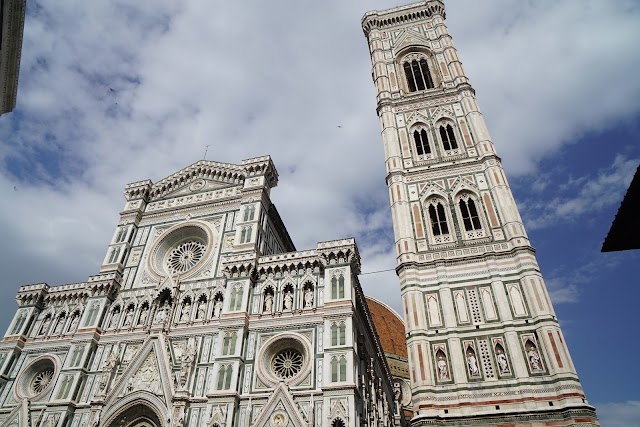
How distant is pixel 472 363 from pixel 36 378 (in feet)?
77.5

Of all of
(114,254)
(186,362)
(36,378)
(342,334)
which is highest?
(114,254)

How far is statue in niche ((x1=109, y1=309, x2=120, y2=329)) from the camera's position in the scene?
23938 millimetres

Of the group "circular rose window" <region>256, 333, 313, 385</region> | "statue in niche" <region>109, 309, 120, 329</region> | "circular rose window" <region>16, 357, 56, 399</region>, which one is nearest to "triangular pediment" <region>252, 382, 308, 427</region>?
"circular rose window" <region>256, 333, 313, 385</region>

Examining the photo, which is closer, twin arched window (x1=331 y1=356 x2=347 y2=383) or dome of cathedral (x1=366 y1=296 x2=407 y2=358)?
twin arched window (x1=331 y1=356 x2=347 y2=383)

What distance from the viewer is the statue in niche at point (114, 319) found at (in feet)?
78.5

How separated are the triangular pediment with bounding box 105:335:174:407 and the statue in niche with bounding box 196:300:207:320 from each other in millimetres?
2069

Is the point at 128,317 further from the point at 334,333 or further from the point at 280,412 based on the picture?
the point at 334,333

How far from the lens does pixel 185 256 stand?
26.5 meters

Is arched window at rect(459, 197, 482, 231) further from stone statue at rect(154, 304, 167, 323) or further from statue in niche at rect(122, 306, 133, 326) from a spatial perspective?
statue in niche at rect(122, 306, 133, 326)

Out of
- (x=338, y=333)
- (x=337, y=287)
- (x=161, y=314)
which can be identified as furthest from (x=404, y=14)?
(x=161, y=314)

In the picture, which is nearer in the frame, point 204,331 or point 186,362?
A: point 186,362

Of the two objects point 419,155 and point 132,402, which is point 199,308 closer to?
point 132,402

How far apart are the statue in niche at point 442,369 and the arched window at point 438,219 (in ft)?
22.5

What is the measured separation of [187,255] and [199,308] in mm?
4678
